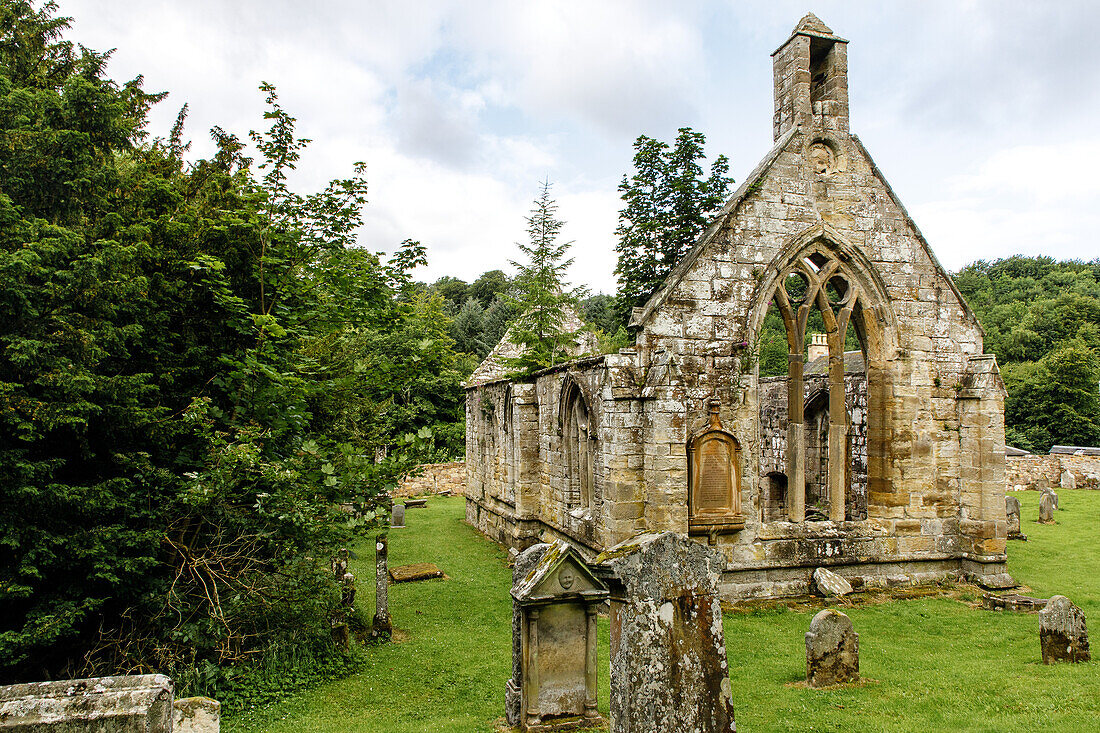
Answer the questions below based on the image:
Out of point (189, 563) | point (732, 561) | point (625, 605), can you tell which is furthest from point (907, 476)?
point (189, 563)

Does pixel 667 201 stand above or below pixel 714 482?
above

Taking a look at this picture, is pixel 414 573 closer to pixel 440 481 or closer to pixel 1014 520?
pixel 1014 520

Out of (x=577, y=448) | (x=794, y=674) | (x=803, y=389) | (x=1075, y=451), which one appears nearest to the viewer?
(x=794, y=674)

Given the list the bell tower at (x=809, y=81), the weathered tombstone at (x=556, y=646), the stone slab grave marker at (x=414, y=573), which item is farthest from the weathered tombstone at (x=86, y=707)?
the bell tower at (x=809, y=81)

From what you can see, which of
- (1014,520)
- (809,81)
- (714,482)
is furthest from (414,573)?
(1014,520)

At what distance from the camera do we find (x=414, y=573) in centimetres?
1342

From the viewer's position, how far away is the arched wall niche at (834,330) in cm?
1080

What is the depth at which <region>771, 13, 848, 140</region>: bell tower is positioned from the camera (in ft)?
37.3

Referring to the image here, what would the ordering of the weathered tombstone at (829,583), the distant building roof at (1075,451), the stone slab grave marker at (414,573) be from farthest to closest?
the distant building roof at (1075,451)
the stone slab grave marker at (414,573)
the weathered tombstone at (829,583)

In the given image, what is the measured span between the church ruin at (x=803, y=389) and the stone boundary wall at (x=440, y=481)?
17282mm

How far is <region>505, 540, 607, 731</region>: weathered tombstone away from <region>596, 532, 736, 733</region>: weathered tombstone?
2363 mm

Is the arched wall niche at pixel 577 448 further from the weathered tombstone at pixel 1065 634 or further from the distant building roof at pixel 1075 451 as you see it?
the distant building roof at pixel 1075 451

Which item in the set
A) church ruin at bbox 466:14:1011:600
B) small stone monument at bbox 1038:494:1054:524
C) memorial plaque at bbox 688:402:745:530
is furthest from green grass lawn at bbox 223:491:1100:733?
small stone monument at bbox 1038:494:1054:524

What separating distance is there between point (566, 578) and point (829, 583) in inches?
221
